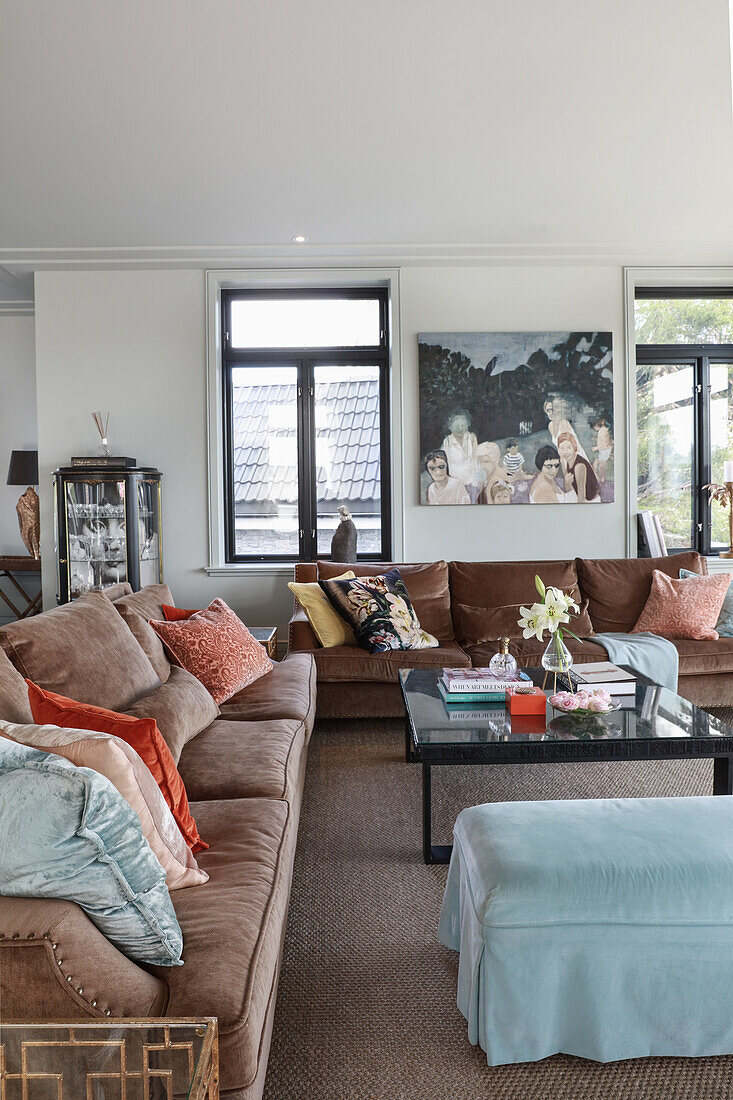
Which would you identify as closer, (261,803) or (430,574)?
(261,803)

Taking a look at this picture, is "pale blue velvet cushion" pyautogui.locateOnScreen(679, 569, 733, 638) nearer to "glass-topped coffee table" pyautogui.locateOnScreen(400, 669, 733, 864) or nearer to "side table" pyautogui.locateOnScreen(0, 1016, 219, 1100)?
"glass-topped coffee table" pyautogui.locateOnScreen(400, 669, 733, 864)

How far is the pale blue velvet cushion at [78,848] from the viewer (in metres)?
1.17

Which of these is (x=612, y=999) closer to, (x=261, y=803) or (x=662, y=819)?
(x=662, y=819)

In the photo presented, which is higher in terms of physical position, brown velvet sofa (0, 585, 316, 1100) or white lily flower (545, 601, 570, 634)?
white lily flower (545, 601, 570, 634)

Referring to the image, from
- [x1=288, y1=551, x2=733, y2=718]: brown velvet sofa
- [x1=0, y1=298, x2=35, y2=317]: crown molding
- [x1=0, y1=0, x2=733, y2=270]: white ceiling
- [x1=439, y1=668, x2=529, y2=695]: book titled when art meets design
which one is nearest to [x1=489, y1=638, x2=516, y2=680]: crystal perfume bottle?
[x1=439, y1=668, x2=529, y2=695]: book titled when art meets design

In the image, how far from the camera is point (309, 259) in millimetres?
5488

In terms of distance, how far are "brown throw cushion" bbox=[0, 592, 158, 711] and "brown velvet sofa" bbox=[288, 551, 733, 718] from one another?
1.50 meters

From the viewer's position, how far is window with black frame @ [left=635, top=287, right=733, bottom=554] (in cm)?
593

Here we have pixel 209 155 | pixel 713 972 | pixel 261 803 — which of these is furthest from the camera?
pixel 209 155

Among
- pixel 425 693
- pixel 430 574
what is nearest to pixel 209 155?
pixel 430 574

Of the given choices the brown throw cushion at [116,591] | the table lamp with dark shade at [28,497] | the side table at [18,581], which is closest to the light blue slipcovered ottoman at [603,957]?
the brown throw cushion at [116,591]

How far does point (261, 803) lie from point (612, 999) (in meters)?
0.92

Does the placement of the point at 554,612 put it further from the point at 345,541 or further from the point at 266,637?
the point at 345,541

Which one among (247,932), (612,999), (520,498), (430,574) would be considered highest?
(520,498)
